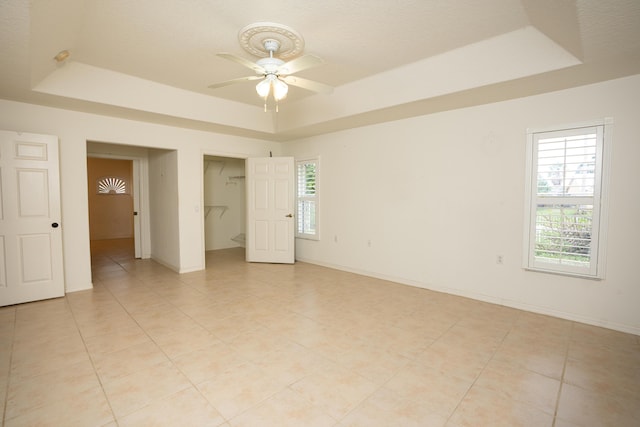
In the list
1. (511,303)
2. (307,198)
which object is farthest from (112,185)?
(511,303)

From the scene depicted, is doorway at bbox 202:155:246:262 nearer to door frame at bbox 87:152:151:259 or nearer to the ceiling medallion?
door frame at bbox 87:152:151:259

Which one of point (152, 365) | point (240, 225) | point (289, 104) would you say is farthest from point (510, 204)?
point (240, 225)

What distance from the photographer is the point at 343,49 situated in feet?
10.3

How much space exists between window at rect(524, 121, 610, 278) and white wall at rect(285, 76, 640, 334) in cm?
10

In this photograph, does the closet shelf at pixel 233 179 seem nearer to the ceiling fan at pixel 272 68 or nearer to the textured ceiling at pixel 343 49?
the textured ceiling at pixel 343 49

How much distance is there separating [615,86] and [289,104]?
13.2 ft

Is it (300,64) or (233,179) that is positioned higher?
(300,64)

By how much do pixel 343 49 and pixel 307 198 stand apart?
124 inches

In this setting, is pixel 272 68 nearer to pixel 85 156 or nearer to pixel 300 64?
pixel 300 64

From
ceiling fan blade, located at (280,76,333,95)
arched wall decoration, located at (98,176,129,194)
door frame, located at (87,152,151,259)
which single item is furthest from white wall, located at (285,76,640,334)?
arched wall decoration, located at (98,176,129,194)

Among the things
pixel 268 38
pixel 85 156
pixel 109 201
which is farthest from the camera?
pixel 109 201

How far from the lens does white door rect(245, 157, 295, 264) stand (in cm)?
576

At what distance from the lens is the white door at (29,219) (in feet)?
11.4

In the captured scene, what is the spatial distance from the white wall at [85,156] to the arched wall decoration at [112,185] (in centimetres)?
520
